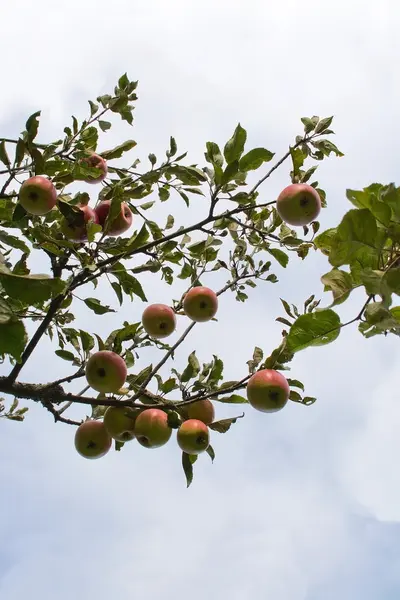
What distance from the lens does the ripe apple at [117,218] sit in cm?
368

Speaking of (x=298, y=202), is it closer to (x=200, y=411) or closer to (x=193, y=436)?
(x=200, y=411)

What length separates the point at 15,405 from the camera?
18.7ft

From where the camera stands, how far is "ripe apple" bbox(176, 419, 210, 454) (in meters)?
3.00

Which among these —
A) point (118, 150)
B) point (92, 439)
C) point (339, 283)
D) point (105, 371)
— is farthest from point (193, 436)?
point (118, 150)

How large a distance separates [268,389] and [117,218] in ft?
5.21

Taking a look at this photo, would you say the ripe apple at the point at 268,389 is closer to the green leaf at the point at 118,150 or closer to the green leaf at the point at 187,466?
the green leaf at the point at 187,466

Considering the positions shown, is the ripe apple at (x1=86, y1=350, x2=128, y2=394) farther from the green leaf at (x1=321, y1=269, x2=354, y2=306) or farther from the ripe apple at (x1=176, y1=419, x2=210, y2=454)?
the green leaf at (x1=321, y1=269, x2=354, y2=306)

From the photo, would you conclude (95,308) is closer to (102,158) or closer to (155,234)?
(155,234)

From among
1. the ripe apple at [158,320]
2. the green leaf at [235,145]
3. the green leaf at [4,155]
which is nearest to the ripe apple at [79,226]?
the green leaf at [4,155]

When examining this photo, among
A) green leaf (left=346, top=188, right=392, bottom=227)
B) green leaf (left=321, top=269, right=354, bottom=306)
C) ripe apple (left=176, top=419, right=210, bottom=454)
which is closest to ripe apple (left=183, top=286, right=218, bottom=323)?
ripe apple (left=176, top=419, right=210, bottom=454)

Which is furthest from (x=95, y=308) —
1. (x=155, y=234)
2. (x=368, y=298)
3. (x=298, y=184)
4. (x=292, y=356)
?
(x=368, y=298)

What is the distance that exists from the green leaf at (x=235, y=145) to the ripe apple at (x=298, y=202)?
39 cm

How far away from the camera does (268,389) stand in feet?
9.39

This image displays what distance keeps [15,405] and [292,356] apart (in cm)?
370
